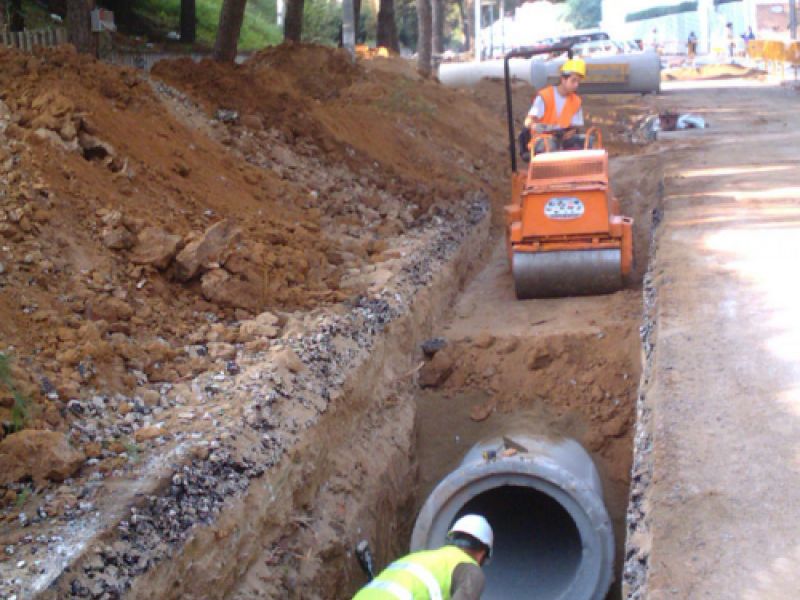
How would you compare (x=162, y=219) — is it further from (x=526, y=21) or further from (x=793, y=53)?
(x=526, y=21)

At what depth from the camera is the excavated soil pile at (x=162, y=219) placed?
627 cm

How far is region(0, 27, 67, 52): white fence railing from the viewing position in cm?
1396

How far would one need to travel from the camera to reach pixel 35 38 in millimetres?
14859

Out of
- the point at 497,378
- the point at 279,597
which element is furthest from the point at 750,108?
the point at 279,597

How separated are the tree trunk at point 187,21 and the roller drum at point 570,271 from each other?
16.3 m

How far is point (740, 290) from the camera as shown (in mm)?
7711

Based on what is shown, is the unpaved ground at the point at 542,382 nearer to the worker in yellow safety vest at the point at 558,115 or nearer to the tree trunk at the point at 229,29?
the worker in yellow safety vest at the point at 558,115

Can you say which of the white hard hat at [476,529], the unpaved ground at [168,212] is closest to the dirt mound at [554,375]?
the unpaved ground at [168,212]

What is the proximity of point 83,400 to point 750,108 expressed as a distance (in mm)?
20848

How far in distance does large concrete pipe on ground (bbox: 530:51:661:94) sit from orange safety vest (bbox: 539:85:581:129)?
1932 centimetres

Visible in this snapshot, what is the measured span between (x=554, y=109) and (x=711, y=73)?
32390 mm

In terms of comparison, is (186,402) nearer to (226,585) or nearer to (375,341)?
(226,585)

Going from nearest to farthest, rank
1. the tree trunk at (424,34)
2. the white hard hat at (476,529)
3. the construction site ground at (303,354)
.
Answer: the construction site ground at (303,354) < the white hard hat at (476,529) < the tree trunk at (424,34)

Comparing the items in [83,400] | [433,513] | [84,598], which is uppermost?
[83,400]
